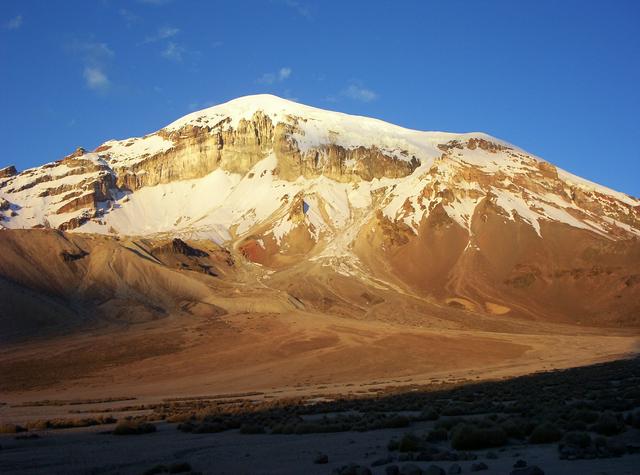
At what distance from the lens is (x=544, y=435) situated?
14984 millimetres

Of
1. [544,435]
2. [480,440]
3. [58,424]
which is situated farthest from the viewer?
[58,424]

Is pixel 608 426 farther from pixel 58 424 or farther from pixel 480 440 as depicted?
pixel 58 424

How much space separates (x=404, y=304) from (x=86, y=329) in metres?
46.3

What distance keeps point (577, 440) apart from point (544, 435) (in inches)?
53.5

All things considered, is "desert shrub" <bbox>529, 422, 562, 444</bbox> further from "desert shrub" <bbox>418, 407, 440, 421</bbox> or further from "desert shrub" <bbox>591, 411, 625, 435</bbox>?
"desert shrub" <bbox>418, 407, 440, 421</bbox>

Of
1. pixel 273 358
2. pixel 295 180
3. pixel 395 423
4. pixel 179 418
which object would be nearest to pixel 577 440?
pixel 395 423

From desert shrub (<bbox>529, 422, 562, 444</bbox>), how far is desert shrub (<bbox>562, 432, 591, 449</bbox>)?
89 cm

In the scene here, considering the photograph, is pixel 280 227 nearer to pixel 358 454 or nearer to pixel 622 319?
pixel 622 319

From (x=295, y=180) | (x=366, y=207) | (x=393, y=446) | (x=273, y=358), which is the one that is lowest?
(x=273, y=358)

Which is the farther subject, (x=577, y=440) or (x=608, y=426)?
(x=608, y=426)

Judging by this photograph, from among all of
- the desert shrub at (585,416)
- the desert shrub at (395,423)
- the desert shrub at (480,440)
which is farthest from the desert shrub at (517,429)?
the desert shrub at (395,423)

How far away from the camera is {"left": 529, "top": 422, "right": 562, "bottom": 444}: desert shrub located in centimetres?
1502

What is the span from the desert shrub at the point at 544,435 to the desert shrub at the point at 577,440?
0.89 meters

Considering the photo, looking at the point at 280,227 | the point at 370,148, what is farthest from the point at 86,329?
the point at 370,148
